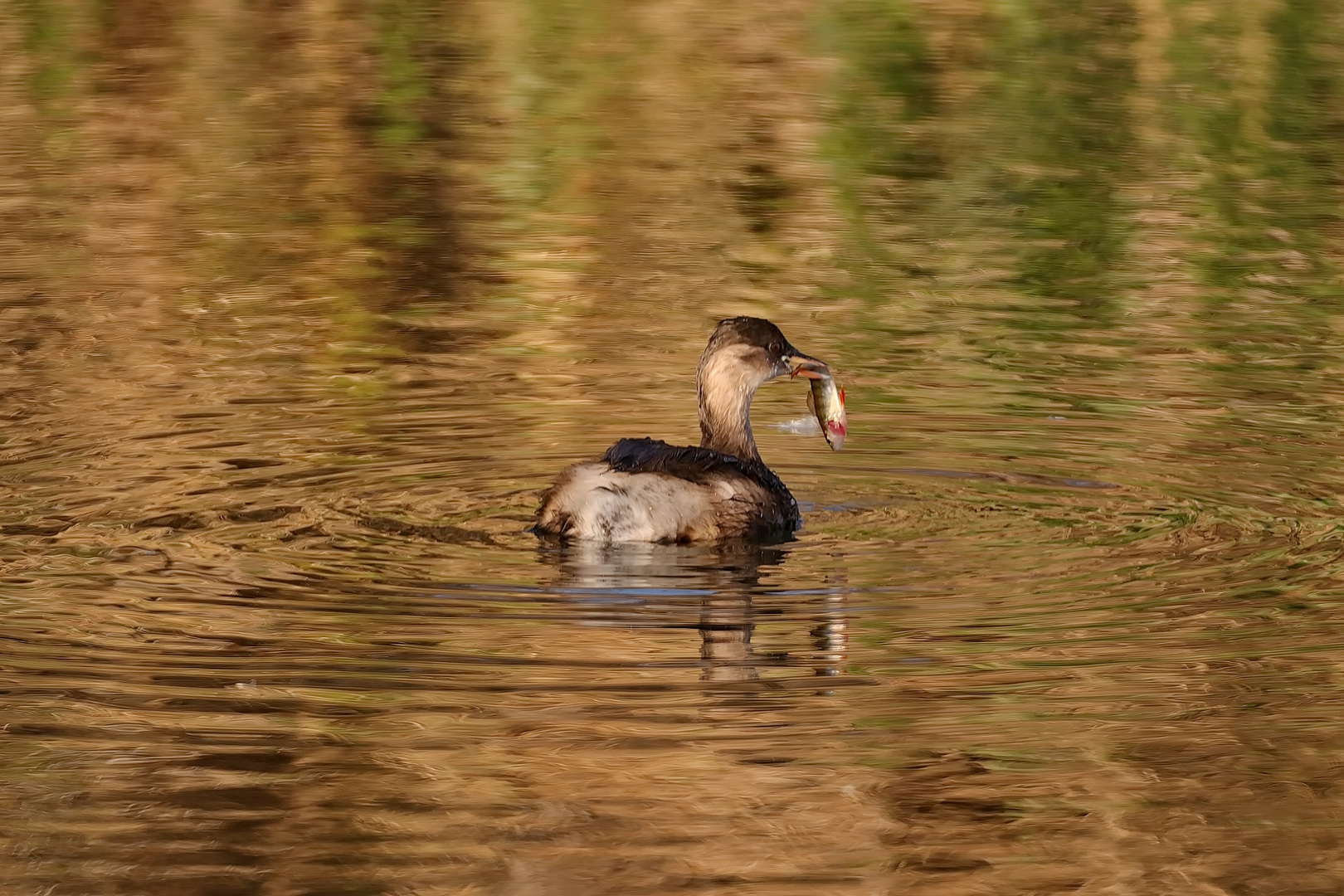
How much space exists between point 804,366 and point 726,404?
410 millimetres

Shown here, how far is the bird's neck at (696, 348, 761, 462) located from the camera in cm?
1219

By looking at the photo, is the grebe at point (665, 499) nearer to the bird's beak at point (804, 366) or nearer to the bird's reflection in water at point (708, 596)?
the bird's reflection in water at point (708, 596)

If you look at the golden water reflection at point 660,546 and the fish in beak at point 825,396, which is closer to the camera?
the golden water reflection at point 660,546

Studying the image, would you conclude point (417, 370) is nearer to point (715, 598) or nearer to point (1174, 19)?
point (715, 598)

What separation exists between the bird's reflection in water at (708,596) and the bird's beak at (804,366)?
4.38 ft

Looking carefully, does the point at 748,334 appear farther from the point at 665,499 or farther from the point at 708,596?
the point at 708,596

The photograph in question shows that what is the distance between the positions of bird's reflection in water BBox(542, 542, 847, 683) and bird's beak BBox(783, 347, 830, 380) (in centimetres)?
134

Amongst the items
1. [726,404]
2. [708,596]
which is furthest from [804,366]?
[708,596]

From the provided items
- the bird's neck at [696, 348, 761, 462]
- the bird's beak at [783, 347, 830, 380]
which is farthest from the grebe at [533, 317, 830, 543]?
the bird's beak at [783, 347, 830, 380]

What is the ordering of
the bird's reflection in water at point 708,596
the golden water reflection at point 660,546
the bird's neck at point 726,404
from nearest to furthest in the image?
the golden water reflection at point 660,546
the bird's reflection in water at point 708,596
the bird's neck at point 726,404

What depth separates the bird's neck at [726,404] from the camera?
40.0ft

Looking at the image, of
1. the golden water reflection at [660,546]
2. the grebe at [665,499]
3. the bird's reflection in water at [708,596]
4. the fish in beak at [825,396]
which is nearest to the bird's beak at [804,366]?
the fish in beak at [825,396]

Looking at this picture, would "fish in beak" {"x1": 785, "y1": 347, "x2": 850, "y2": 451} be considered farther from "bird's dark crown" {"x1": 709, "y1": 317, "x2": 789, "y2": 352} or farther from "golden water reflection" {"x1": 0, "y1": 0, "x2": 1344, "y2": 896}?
"golden water reflection" {"x1": 0, "y1": 0, "x2": 1344, "y2": 896}

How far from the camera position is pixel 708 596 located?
10102 mm
